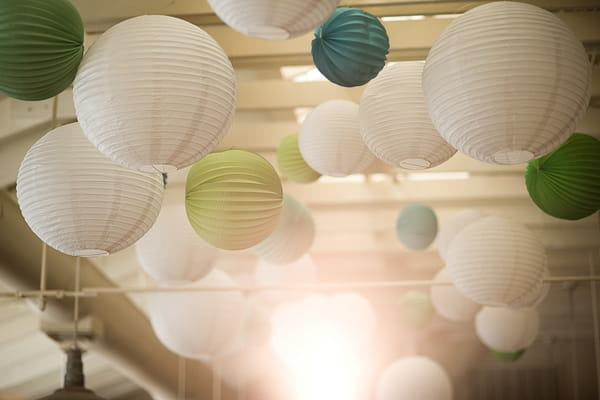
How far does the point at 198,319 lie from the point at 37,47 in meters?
2.03

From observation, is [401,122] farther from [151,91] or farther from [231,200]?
[151,91]

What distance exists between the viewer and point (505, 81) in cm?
202

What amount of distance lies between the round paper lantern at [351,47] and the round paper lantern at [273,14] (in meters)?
0.59

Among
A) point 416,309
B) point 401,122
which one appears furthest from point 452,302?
point 401,122

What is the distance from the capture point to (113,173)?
238cm

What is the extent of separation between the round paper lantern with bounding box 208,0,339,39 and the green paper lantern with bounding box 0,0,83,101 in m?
0.49

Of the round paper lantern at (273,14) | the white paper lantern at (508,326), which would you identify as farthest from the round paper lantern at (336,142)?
the white paper lantern at (508,326)

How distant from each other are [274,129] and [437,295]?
4.05ft

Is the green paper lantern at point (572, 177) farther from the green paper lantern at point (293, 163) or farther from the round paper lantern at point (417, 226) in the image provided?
the round paper lantern at point (417, 226)

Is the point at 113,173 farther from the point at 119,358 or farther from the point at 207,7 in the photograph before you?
the point at 119,358

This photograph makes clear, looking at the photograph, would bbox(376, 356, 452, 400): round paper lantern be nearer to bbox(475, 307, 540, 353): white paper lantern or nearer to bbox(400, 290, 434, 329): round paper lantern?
bbox(475, 307, 540, 353): white paper lantern

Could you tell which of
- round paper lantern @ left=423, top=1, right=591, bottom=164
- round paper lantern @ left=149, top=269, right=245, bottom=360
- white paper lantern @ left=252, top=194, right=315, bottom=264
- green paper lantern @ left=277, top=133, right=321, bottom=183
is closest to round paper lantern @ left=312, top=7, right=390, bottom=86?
round paper lantern @ left=423, top=1, right=591, bottom=164

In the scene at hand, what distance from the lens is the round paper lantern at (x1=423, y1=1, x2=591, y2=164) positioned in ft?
6.66

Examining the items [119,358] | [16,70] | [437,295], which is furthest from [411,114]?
[119,358]
